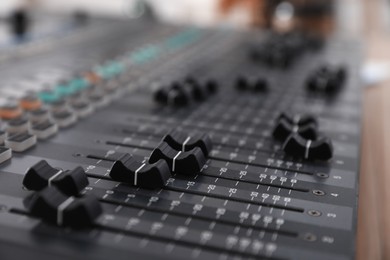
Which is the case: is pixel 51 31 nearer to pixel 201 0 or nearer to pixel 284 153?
pixel 284 153

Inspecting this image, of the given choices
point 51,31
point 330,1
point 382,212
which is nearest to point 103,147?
point 382,212

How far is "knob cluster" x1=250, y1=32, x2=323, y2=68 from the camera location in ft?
3.99

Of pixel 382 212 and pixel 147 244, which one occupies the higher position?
pixel 147 244

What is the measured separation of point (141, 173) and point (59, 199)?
9 centimetres

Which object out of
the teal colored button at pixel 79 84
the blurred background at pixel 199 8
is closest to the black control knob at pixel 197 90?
the teal colored button at pixel 79 84

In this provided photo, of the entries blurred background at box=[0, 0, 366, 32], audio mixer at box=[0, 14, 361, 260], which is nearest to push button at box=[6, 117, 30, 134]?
audio mixer at box=[0, 14, 361, 260]

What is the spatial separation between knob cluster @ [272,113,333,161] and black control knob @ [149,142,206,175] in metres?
0.13

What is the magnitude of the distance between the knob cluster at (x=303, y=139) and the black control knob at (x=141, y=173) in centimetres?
17

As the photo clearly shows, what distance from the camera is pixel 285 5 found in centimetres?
277

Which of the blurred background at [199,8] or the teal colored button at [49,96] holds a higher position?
the teal colored button at [49,96]

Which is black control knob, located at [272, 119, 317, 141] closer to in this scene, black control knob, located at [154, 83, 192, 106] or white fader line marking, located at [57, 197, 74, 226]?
black control knob, located at [154, 83, 192, 106]

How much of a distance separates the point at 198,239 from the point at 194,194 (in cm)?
9

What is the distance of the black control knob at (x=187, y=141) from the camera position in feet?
2.06

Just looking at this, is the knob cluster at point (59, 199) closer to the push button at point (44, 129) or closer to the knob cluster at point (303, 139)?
the push button at point (44, 129)
